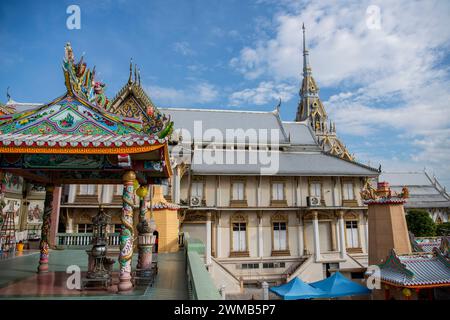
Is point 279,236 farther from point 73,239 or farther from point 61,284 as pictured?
point 61,284

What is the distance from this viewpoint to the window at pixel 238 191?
2466cm

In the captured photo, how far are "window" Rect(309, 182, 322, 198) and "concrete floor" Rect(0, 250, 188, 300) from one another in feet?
53.2

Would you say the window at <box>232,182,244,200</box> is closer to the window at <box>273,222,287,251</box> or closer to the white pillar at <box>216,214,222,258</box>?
the white pillar at <box>216,214,222,258</box>

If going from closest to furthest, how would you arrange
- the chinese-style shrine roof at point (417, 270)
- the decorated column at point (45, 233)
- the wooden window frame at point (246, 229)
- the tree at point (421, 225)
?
the decorated column at point (45, 233), the chinese-style shrine roof at point (417, 270), the wooden window frame at point (246, 229), the tree at point (421, 225)

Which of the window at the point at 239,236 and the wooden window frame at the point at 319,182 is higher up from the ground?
the wooden window frame at the point at 319,182

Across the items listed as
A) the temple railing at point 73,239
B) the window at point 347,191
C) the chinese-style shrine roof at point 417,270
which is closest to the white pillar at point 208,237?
the temple railing at point 73,239

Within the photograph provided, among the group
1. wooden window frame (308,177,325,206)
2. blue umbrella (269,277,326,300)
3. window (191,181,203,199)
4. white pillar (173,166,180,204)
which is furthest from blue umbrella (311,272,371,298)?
window (191,181,203,199)

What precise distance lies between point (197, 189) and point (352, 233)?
13715 millimetres

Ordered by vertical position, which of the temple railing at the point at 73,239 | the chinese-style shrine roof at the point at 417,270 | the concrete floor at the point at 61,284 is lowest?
the chinese-style shrine roof at the point at 417,270

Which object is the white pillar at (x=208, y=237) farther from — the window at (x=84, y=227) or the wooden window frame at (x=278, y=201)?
the window at (x=84, y=227)

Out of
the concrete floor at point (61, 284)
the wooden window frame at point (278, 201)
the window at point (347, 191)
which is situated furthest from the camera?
the window at point (347, 191)

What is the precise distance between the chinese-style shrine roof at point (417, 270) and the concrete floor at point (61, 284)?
8729 mm

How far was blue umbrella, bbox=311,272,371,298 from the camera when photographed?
1433 cm
